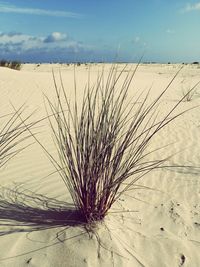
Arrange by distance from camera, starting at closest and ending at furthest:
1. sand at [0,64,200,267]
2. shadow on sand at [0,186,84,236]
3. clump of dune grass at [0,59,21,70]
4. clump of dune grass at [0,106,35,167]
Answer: sand at [0,64,200,267]
shadow on sand at [0,186,84,236]
clump of dune grass at [0,106,35,167]
clump of dune grass at [0,59,21,70]

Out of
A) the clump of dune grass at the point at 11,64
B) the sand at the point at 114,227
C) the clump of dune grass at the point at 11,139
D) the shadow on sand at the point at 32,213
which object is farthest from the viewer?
the clump of dune grass at the point at 11,64

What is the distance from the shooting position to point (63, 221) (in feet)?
11.8

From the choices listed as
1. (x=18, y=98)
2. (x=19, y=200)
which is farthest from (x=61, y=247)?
(x=18, y=98)

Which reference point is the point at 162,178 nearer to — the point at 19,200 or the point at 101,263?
the point at 19,200

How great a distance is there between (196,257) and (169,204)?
1.06 m

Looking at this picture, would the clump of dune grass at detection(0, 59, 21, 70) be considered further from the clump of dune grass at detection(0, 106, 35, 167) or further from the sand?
the sand

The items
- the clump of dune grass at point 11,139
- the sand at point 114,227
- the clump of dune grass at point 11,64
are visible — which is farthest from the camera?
the clump of dune grass at point 11,64

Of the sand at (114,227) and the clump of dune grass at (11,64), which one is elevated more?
the sand at (114,227)

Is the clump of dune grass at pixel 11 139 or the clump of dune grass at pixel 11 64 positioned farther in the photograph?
the clump of dune grass at pixel 11 64

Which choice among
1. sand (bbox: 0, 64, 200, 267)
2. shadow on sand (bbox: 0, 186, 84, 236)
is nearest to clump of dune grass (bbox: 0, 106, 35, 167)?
sand (bbox: 0, 64, 200, 267)

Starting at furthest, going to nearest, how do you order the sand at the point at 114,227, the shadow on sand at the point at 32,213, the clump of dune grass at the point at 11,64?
the clump of dune grass at the point at 11,64 → the shadow on sand at the point at 32,213 → the sand at the point at 114,227

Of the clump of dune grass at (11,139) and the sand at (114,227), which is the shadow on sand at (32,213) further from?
the clump of dune grass at (11,139)

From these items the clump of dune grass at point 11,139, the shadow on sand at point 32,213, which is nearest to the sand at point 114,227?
the shadow on sand at point 32,213

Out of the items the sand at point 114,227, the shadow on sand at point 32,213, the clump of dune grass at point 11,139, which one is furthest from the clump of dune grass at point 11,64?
the shadow on sand at point 32,213
